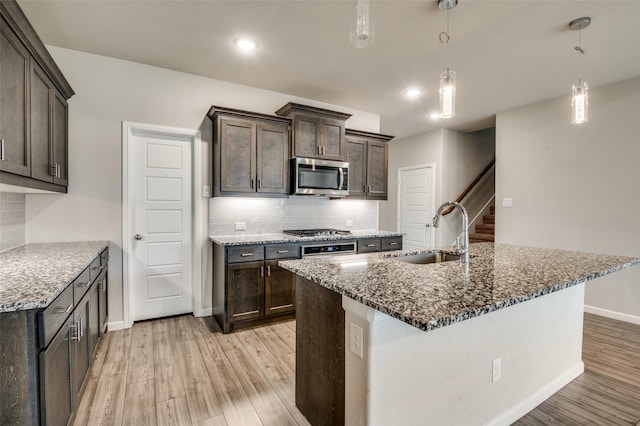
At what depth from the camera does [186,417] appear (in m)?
1.85

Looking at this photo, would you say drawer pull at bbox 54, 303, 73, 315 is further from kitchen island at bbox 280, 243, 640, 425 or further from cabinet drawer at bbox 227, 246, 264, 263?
cabinet drawer at bbox 227, 246, 264, 263

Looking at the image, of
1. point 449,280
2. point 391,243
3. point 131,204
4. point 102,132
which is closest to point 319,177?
point 391,243

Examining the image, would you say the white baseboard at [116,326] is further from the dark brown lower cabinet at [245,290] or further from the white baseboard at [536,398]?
the white baseboard at [536,398]

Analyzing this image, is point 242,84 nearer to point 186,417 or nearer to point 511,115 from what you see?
point 186,417

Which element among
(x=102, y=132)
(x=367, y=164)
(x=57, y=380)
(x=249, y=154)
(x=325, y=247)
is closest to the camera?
(x=57, y=380)

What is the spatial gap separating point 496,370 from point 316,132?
2905mm

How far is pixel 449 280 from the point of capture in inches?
56.4

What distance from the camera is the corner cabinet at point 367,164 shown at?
4160mm

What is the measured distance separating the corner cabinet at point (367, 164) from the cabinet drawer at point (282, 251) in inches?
47.8

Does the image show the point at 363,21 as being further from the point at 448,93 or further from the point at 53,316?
the point at 53,316

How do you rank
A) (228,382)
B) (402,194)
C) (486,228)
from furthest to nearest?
(402,194) → (486,228) → (228,382)

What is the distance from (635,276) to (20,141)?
18.4 feet

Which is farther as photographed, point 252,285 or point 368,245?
point 368,245

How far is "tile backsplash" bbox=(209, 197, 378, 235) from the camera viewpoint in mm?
3598
